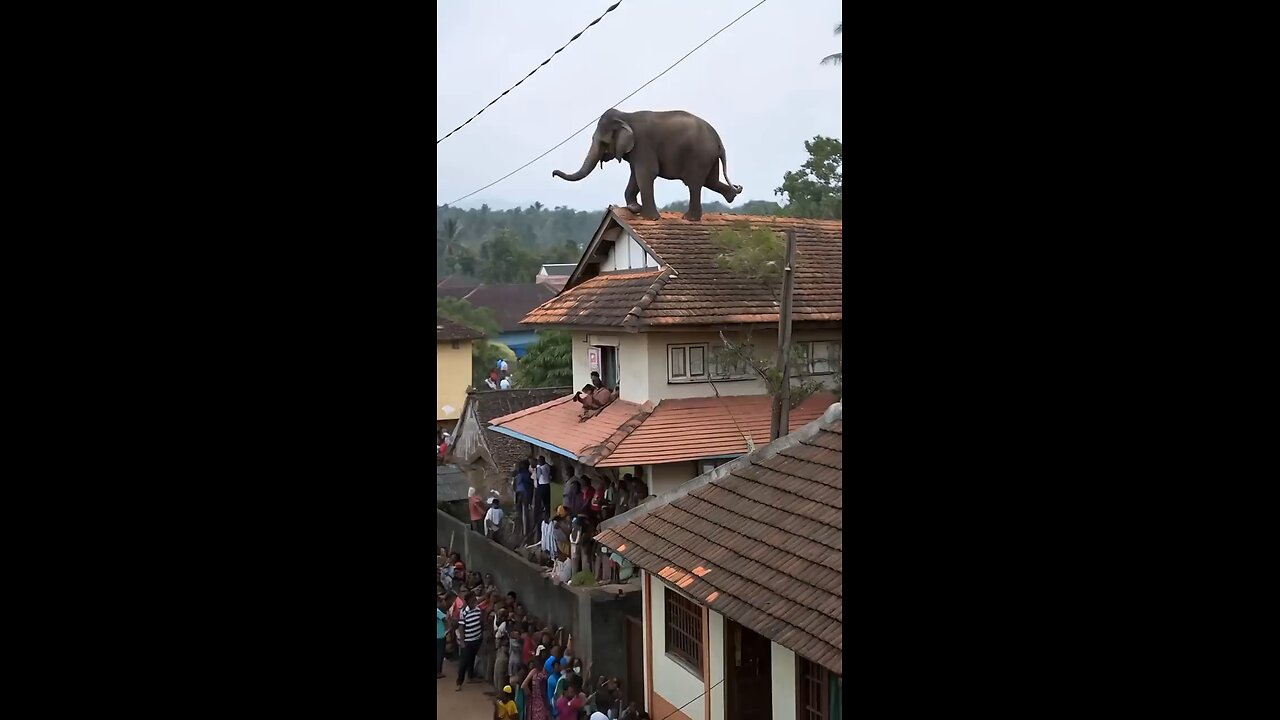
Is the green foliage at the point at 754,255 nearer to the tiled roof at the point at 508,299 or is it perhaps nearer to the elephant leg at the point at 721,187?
the elephant leg at the point at 721,187

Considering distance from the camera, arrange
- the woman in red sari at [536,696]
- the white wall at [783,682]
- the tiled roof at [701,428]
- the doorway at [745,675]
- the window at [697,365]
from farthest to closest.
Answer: the window at [697,365] → the tiled roof at [701,428] → the woman in red sari at [536,696] → the doorway at [745,675] → the white wall at [783,682]

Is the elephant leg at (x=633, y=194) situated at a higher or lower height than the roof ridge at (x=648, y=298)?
higher

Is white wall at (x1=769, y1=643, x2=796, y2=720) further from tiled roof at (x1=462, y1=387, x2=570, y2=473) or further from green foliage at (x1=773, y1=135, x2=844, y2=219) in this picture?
green foliage at (x1=773, y1=135, x2=844, y2=219)

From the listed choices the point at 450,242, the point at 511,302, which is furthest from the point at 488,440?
the point at 511,302

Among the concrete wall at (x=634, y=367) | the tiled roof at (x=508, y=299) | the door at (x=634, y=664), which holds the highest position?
the tiled roof at (x=508, y=299)

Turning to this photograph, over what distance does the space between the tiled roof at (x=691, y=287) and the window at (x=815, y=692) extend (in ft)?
17.1

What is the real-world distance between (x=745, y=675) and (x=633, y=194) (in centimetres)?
701

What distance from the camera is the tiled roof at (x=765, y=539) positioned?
16.5 ft

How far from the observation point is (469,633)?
9.35 meters

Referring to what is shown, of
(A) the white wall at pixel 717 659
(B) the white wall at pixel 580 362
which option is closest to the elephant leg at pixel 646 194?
(B) the white wall at pixel 580 362
